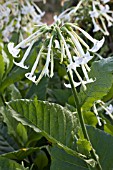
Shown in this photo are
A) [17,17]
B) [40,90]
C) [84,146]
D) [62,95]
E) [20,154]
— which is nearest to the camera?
[84,146]

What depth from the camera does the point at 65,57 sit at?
2.60ft

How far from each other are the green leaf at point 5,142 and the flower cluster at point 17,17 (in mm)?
576

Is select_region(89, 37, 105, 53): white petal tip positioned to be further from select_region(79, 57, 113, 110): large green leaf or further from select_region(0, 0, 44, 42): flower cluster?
select_region(0, 0, 44, 42): flower cluster

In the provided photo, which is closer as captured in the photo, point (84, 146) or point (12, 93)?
point (84, 146)

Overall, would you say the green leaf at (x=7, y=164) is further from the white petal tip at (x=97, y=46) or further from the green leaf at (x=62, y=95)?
the green leaf at (x=62, y=95)

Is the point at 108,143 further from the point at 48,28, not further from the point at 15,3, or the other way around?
the point at 15,3

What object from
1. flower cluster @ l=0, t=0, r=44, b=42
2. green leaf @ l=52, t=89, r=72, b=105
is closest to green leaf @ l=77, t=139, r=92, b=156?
green leaf @ l=52, t=89, r=72, b=105

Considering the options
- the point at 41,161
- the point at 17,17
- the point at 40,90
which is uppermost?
the point at 17,17

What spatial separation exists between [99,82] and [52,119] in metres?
0.11

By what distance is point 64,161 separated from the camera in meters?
0.85

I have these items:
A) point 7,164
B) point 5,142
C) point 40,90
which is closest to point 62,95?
point 40,90

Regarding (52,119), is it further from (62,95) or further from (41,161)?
(62,95)

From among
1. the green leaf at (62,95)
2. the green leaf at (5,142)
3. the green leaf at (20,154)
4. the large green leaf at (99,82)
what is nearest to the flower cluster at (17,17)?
the green leaf at (62,95)

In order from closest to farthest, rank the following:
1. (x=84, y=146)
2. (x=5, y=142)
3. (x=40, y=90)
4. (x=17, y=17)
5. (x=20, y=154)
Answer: (x=84, y=146) → (x=20, y=154) → (x=5, y=142) → (x=40, y=90) → (x=17, y=17)
